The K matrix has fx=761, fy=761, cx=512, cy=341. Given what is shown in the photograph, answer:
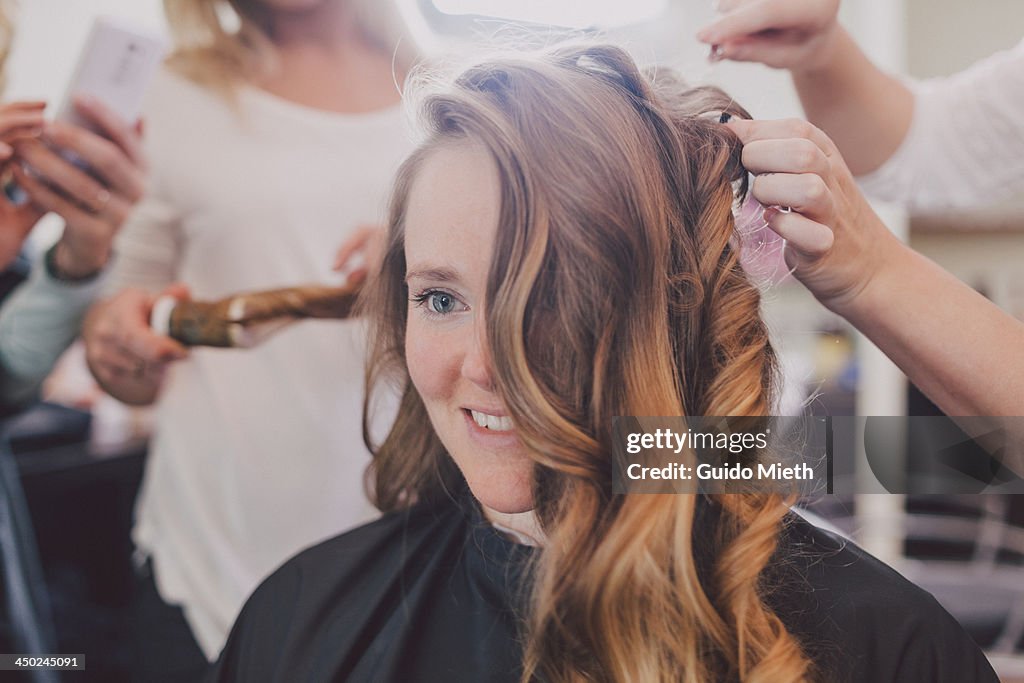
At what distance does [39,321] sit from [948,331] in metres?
1.09

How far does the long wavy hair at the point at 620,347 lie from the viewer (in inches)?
23.2

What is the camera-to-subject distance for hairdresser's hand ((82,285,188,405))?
3.32ft

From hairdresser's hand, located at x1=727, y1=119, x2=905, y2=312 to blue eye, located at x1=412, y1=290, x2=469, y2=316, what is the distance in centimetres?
27

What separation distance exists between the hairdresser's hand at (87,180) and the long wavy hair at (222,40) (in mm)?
137

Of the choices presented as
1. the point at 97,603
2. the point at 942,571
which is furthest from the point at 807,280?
the point at 97,603

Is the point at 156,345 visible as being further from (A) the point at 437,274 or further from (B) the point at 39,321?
(A) the point at 437,274

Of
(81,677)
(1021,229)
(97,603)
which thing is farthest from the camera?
(97,603)

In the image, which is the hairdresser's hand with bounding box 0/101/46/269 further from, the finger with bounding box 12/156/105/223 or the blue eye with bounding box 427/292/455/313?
the blue eye with bounding box 427/292/455/313

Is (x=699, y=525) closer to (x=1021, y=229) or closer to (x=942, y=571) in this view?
(x=1021, y=229)

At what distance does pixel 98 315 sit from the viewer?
1040 millimetres

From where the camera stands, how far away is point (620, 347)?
0.61 m

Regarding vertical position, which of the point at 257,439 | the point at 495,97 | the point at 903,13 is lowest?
the point at 257,439

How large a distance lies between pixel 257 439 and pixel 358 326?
0.23m

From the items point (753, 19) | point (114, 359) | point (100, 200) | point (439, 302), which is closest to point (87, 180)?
point (100, 200)
